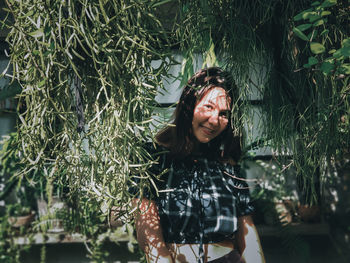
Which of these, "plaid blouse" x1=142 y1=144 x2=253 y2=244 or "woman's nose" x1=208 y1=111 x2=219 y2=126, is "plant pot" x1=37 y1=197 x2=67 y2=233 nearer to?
"plaid blouse" x1=142 y1=144 x2=253 y2=244

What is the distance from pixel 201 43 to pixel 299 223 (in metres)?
0.83

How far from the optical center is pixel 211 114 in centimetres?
66

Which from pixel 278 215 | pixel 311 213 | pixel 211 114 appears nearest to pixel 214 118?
pixel 211 114

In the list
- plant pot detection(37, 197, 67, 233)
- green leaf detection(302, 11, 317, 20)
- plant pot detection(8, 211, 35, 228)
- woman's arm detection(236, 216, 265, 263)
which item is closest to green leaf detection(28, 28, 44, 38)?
green leaf detection(302, 11, 317, 20)

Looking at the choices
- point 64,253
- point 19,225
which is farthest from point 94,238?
point 19,225

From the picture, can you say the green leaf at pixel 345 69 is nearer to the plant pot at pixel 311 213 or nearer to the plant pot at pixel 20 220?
the plant pot at pixel 311 213

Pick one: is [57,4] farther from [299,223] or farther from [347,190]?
[347,190]

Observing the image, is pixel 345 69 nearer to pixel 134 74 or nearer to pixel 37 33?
pixel 134 74

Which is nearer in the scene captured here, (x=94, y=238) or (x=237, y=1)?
(x=237, y=1)

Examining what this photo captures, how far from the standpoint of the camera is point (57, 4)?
502mm

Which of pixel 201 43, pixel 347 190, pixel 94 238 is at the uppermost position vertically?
pixel 201 43

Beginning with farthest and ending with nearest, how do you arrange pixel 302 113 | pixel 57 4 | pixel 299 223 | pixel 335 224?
pixel 335 224 < pixel 299 223 < pixel 302 113 < pixel 57 4

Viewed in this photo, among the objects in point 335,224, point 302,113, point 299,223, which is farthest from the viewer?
point 335,224

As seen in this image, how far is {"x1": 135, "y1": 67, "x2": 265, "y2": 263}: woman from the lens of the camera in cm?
65
